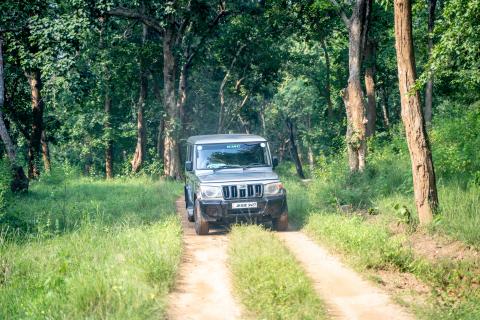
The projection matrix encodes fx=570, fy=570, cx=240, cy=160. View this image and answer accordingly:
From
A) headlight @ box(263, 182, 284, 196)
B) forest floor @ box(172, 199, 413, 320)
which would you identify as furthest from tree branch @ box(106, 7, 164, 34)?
forest floor @ box(172, 199, 413, 320)

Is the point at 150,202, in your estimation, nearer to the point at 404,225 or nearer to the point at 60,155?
the point at 404,225

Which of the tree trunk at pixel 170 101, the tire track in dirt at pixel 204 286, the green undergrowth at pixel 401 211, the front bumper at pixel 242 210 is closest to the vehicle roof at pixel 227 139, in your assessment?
the front bumper at pixel 242 210

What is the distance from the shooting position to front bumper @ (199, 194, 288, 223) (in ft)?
39.7

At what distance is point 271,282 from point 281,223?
204 inches

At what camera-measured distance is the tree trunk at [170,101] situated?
26906mm

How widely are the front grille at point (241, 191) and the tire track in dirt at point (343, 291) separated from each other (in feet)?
6.02

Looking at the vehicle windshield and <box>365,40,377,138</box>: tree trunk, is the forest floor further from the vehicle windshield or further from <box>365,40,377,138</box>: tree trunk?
<box>365,40,377,138</box>: tree trunk

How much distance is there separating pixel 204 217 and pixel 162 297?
4918mm

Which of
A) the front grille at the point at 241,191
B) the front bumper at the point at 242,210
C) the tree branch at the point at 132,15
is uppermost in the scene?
the tree branch at the point at 132,15

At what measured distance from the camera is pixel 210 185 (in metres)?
12.1

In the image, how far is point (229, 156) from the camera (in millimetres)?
13258

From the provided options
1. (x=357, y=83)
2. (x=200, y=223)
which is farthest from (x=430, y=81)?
(x=200, y=223)

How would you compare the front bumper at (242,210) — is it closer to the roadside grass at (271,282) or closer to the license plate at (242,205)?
the license plate at (242,205)

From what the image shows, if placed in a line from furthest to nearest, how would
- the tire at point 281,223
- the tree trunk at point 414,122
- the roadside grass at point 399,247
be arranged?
the tire at point 281,223 < the tree trunk at point 414,122 < the roadside grass at point 399,247
